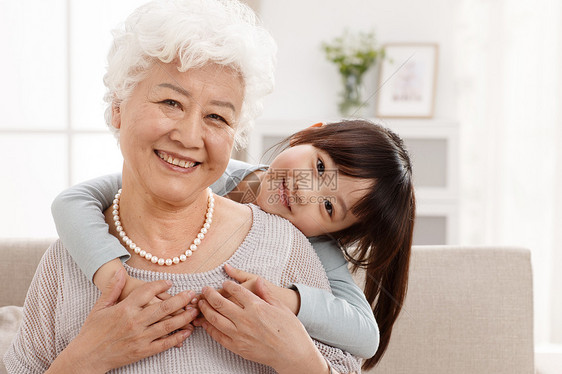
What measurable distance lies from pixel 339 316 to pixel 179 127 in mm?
510

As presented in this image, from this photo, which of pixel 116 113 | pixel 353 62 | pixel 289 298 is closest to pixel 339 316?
pixel 289 298

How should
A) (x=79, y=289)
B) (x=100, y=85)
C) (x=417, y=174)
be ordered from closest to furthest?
(x=79, y=289)
(x=417, y=174)
(x=100, y=85)

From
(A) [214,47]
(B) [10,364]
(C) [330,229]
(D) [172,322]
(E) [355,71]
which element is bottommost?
(B) [10,364]

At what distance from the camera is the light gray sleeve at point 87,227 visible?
123cm

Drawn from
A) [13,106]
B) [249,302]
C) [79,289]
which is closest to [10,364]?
[79,289]

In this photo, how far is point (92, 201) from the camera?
1.38 meters

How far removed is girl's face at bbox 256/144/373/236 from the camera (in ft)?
4.75

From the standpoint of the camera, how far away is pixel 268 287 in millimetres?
1238

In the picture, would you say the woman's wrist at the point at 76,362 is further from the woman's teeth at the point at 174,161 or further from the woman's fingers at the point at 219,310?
the woman's teeth at the point at 174,161

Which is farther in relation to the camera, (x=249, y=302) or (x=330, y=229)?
(x=330, y=229)

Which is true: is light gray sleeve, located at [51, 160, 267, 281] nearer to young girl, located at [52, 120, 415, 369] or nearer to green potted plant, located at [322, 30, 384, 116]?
young girl, located at [52, 120, 415, 369]

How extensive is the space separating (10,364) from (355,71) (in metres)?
3.07

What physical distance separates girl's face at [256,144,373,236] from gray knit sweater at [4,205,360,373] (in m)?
0.10

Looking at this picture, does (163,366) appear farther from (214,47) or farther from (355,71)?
(355,71)
